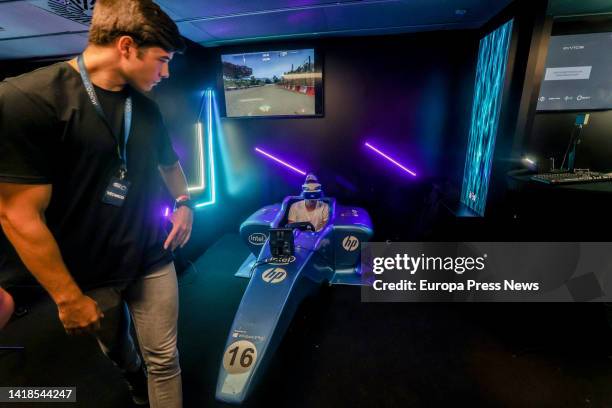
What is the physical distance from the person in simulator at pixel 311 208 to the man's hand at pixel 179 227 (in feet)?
6.06

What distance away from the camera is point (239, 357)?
68.8 inches

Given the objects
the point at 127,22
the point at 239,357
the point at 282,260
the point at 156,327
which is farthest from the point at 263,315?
the point at 127,22

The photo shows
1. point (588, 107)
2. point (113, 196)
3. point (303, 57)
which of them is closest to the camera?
point (113, 196)

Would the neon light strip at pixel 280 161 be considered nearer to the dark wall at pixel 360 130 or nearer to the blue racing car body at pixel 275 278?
the dark wall at pixel 360 130

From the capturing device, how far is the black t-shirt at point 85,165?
2.75 feet

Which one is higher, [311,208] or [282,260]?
[311,208]

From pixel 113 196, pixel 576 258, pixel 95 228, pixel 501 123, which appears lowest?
pixel 576 258

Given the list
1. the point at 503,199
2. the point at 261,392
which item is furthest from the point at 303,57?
the point at 261,392

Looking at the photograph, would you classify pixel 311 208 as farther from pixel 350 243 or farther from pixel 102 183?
pixel 102 183

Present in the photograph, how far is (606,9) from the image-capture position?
248 centimetres

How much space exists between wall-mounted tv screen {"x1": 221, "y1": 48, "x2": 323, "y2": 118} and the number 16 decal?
9.87ft

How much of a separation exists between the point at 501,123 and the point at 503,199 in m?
0.66

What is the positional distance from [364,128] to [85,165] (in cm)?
341

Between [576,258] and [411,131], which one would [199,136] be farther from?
[576,258]
